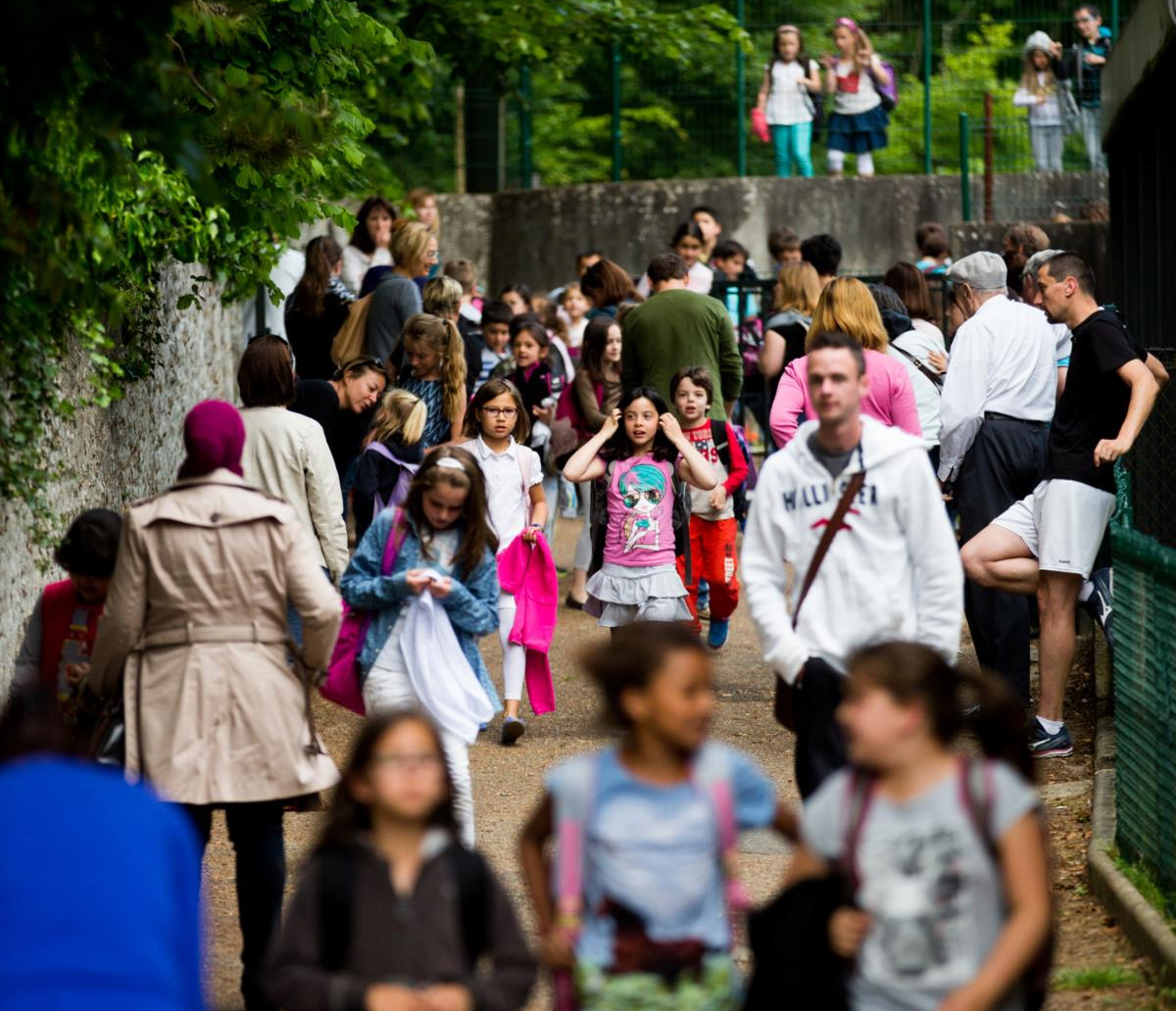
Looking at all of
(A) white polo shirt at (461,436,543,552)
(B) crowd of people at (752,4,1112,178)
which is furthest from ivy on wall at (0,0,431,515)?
(B) crowd of people at (752,4,1112,178)

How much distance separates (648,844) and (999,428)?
5639 mm

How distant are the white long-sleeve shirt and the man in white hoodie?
12.4 ft

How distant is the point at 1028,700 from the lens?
373 inches

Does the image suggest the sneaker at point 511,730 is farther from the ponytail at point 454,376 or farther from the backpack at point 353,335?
the backpack at point 353,335

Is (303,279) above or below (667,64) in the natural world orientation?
below

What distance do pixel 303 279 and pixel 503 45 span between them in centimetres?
588

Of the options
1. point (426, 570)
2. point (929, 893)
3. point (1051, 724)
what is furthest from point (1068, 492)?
point (929, 893)

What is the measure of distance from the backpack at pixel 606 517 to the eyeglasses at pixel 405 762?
5.69 m

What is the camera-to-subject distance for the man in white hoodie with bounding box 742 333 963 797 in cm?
539

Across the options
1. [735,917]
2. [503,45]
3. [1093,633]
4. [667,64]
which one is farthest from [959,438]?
[667,64]

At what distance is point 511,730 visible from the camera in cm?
913

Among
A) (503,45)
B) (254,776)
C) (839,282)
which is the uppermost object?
(503,45)

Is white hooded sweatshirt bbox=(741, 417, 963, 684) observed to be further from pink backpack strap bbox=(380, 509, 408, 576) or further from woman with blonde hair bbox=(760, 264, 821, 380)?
woman with blonde hair bbox=(760, 264, 821, 380)

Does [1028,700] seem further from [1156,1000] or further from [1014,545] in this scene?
[1156,1000]
